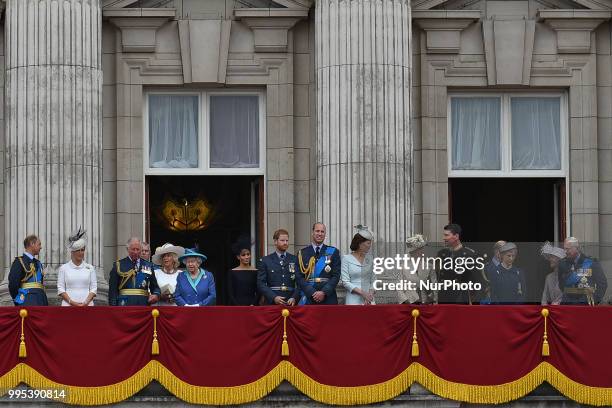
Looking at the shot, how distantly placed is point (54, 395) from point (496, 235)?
10755mm

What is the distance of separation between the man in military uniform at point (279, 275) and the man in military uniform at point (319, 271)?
0.16 metres

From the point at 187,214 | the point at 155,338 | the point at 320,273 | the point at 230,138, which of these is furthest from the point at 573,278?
the point at 187,214

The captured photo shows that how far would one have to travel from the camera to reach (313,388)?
25.8m

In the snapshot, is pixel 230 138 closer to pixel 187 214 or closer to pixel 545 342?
pixel 187 214

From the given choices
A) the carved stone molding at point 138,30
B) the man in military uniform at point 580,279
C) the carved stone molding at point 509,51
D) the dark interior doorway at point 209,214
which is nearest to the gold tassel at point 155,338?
the man in military uniform at point 580,279

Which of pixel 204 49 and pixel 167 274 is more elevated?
pixel 204 49

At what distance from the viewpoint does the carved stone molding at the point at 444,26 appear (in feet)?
106

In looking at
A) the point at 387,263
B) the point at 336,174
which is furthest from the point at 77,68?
the point at 387,263

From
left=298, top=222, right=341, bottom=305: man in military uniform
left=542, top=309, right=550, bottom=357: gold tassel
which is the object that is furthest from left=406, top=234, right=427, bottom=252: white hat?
left=542, top=309, right=550, bottom=357: gold tassel

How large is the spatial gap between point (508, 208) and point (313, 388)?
899cm

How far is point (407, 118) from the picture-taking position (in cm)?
3116

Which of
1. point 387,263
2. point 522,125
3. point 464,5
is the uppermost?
point 464,5

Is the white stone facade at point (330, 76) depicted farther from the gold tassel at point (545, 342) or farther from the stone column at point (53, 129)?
the gold tassel at point (545, 342)

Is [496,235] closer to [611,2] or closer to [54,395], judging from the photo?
[611,2]
